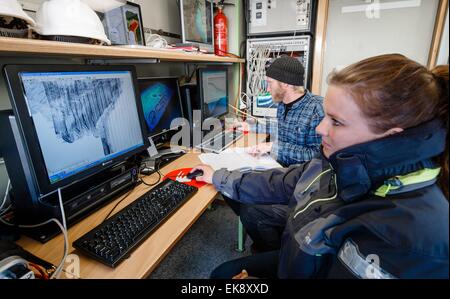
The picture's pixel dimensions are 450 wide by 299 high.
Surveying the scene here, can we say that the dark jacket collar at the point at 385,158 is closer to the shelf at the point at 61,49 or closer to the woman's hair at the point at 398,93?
the woman's hair at the point at 398,93

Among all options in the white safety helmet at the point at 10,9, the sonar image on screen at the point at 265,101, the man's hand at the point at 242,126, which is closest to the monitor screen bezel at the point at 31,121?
the white safety helmet at the point at 10,9

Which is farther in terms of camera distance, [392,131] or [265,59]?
[265,59]

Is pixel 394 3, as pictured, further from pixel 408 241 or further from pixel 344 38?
pixel 408 241

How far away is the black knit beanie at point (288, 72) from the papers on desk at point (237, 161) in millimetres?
495

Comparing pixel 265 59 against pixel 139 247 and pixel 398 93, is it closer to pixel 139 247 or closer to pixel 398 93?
pixel 398 93

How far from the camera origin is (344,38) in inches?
83.5

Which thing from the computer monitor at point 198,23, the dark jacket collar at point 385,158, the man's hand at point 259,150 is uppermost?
the computer monitor at point 198,23

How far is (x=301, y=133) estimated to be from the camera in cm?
150

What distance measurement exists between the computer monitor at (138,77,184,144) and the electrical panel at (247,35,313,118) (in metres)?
0.84

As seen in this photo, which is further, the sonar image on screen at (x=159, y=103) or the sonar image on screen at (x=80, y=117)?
the sonar image on screen at (x=159, y=103)

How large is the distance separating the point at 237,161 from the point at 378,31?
1.70 meters

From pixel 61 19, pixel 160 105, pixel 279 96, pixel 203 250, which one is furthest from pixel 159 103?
Answer: pixel 203 250

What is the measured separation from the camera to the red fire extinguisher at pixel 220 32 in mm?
1990

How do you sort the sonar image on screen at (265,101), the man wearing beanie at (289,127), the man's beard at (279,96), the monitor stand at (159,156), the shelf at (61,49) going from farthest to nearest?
the sonar image on screen at (265,101) → the man's beard at (279,96) → the man wearing beanie at (289,127) → the monitor stand at (159,156) → the shelf at (61,49)
